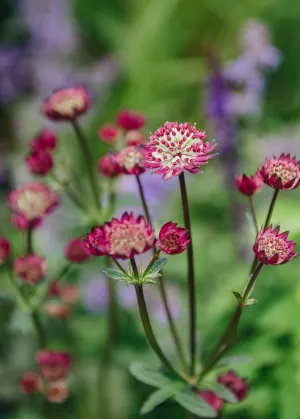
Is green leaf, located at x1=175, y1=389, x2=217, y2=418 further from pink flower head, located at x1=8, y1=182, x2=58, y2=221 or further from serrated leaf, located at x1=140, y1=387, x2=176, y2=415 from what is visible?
pink flower head, located at x1=8, y1=182, x2=58, y2=221

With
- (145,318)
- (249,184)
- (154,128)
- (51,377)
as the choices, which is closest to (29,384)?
(51,377)

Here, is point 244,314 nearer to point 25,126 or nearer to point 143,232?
point 143,232

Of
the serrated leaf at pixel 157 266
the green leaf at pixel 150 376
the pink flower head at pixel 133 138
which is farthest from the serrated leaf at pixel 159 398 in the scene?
the pink flower head at pixel 133 138

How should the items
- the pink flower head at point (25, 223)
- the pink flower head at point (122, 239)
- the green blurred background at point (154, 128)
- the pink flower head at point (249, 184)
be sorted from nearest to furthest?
the pink flower head at point (122, 239) → the pink flower head at point (249, 184) → the pink flower head at point (25, 223) → the green blurred background at point (154, 128)

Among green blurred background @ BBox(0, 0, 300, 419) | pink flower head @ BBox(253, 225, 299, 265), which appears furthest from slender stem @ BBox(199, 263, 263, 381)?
green blurred background @ BBox(0, 0, 300, 419)

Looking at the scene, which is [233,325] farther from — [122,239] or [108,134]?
[108,134]

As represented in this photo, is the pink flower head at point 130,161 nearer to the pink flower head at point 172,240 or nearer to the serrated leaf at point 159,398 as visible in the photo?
the pink flower head at point 172,240

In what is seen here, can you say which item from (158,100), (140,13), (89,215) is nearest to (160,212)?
(89,215)
